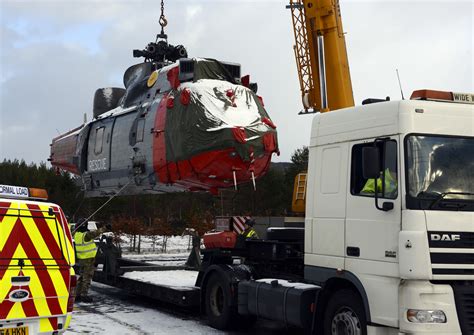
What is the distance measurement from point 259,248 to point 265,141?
7.19ft

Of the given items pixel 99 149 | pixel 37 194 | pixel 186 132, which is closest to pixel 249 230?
pixel 186 132

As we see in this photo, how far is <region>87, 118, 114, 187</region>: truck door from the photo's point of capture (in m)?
13.0

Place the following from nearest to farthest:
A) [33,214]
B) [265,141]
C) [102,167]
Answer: [33,214], [265,141], [102,167]

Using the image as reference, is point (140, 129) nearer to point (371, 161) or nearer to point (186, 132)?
point (186, 132)

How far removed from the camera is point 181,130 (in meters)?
10.6

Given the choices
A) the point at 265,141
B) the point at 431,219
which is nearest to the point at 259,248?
the point at 265,141

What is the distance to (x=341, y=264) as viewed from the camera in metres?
A: 7.09

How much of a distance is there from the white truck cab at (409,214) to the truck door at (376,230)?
11mm

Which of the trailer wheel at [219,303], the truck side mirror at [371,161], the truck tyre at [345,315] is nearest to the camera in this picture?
the truck side mirror at [371,161]

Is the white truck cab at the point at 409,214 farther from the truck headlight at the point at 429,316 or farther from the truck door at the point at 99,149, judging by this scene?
the truck door at the point at 99,149

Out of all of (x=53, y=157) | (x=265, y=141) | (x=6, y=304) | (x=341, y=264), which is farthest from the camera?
(x=53, y=157)

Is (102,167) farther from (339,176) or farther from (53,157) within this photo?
(339,176)

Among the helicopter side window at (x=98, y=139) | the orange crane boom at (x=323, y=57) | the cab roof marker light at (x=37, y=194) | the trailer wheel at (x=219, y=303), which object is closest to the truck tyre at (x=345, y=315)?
the trailer wheel at (x=219, y=303)

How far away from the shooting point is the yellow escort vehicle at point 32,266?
608cm
